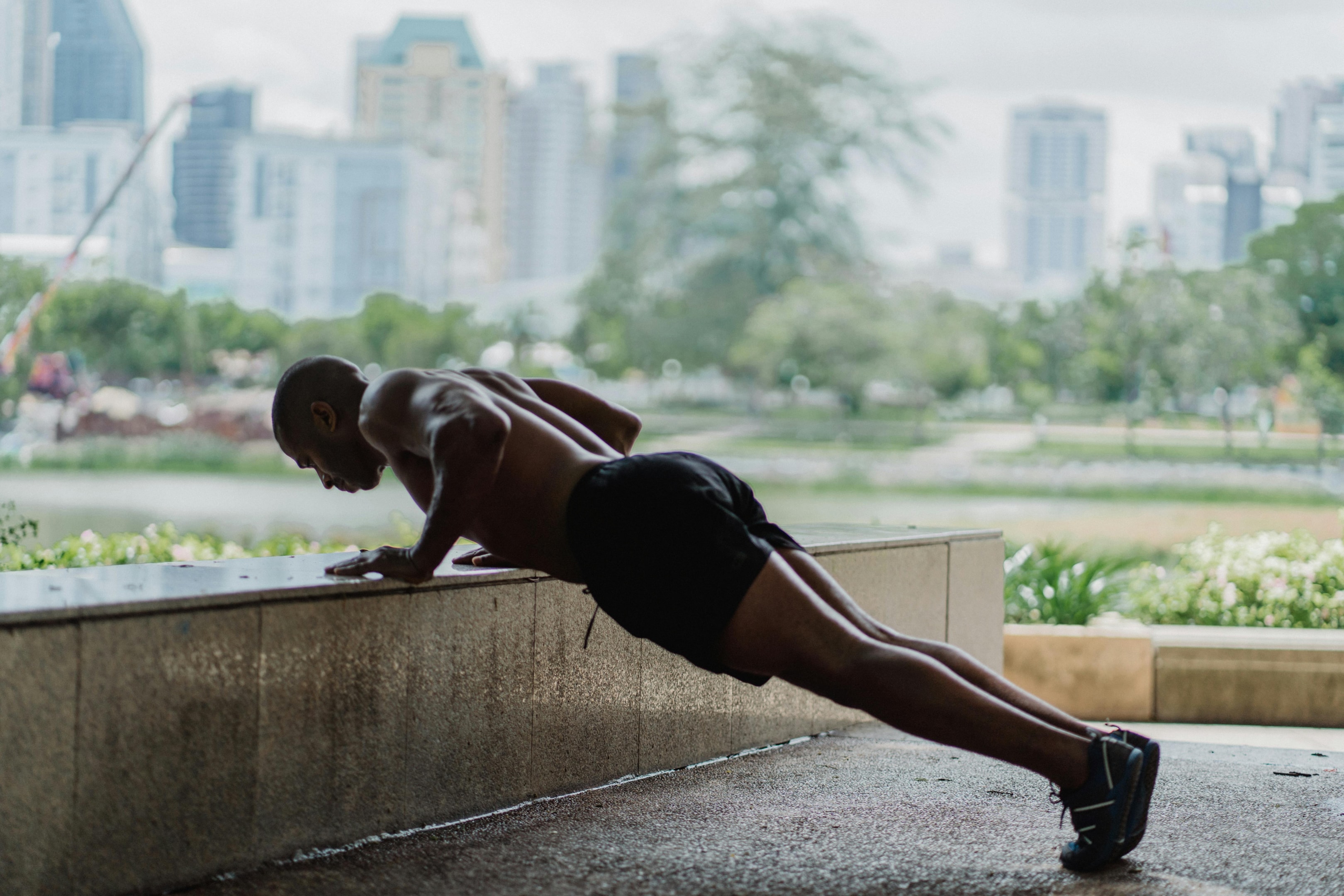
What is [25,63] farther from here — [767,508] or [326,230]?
[767,508]

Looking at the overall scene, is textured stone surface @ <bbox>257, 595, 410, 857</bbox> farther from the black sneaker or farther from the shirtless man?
the black sneaker

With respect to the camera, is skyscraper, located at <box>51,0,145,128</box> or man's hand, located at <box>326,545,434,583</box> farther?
skyscraper, located at <box>51,0,145,128</box>

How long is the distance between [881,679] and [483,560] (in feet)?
4.10

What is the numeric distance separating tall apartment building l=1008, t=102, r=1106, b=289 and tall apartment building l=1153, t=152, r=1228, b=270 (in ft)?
6.44

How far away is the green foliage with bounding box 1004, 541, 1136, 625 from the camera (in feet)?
23.0

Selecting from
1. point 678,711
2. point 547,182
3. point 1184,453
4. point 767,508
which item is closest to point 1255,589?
point 678,711

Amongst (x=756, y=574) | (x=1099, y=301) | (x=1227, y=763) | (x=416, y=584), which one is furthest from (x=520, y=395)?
(x=1099, y=301)

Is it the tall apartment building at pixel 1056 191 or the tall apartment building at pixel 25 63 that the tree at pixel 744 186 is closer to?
the tall apartment building at pixel 1056 191

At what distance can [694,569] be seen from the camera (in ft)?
9.77

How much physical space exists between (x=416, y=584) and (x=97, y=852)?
946 millimetres

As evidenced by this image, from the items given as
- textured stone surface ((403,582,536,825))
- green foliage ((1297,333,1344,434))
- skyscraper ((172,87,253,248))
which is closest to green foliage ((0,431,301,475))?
skyscraper ((172,87,253,248))

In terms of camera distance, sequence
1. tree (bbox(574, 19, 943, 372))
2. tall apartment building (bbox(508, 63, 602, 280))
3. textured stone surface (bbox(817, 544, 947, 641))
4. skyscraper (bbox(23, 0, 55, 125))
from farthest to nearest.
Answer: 1. tall apartment building (bbox(508, 63, 602, 280))
2. tree (bbox(574, 19, 943, 372))
3. skyscraper (bbox(23, 0, 55, 125))
4. textured stone surface (bbox(817, 544, 947, 641))

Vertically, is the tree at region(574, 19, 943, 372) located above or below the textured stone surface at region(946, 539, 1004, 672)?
above

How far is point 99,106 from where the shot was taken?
2475 centimetres
